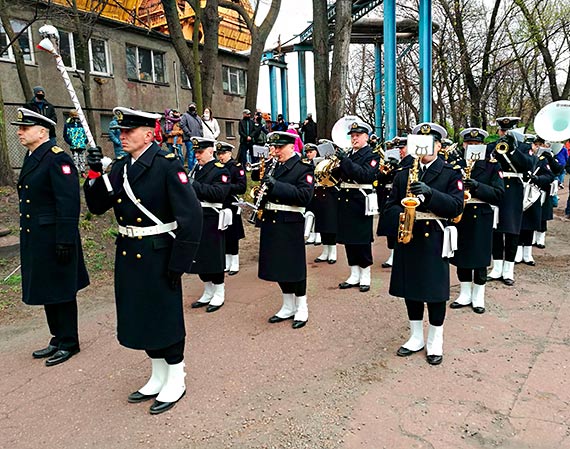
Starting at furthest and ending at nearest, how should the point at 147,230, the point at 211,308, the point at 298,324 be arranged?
1. the point at 211,308
2. the point at 298,324
3. the point at 147,230

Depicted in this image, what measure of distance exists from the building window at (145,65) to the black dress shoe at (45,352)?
60.5ft

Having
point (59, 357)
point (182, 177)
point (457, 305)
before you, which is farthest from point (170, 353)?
point (457, 305)

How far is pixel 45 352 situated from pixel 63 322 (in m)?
0.37

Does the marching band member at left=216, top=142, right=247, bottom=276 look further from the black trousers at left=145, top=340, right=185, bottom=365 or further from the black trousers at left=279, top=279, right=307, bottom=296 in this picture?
the black trousers at left=145, top=340, right=185, bottom=365

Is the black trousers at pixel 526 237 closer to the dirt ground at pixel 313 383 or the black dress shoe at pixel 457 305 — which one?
the dirt ground at pixel 313 383

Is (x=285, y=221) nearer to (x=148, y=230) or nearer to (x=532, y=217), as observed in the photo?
(x=148, y=230)


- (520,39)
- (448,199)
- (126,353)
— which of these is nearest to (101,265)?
(126,353)

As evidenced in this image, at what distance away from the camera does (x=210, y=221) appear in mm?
6109

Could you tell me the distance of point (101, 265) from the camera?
8.02 meters

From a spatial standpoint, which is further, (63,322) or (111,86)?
(111,86)

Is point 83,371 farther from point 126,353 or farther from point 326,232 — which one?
point 326,232

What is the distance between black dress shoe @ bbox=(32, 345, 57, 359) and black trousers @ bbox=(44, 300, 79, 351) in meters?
Result: 0.06

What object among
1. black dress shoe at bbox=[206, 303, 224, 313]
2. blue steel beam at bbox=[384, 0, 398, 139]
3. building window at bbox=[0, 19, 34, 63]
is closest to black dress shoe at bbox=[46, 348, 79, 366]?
black dress shoe at bbox=[206, 303, 224, 313]

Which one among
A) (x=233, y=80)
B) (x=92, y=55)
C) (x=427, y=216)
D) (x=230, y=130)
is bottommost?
(x=427, y=216)
